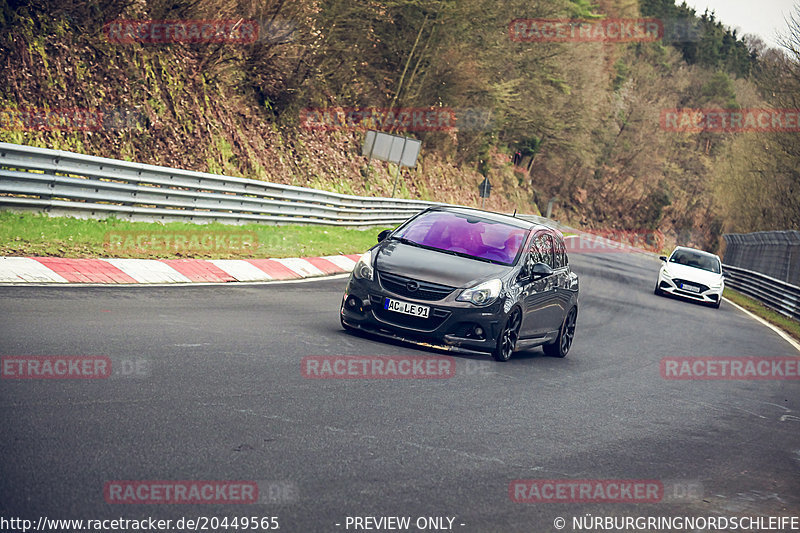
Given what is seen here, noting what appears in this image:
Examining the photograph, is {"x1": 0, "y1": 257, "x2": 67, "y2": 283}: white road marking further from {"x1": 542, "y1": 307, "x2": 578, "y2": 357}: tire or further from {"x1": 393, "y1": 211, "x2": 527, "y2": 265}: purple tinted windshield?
{"x1": 542, "y1": 307, "x2": 578, "y2": 357}: tire

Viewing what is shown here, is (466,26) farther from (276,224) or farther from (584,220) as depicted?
(584,220)

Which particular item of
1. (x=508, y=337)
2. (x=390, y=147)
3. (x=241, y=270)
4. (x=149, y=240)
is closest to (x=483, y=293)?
(x=508, y=337)

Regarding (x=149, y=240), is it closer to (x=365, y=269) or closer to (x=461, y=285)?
(x=365, y=269)

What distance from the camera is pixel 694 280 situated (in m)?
27.0

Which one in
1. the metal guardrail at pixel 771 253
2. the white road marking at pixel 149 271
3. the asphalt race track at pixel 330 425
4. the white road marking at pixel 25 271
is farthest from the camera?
the metal guardrail at pixel 771 253

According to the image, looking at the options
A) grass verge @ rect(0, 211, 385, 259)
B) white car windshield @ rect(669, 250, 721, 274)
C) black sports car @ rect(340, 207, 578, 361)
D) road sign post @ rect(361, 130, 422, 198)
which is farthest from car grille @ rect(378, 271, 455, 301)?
road sign post @ rect(361, 130, 422, 198)

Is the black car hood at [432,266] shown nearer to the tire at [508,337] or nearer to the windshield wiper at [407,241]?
the windshield wiper at [407,241]

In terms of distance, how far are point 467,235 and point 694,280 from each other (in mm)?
17768

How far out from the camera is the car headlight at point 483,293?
969 cm

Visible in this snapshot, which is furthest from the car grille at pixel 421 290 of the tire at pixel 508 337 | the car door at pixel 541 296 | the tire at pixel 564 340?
the tire at pixel 564 340

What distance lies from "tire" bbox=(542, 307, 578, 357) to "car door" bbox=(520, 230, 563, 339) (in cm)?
25

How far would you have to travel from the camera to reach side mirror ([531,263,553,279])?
423 inches

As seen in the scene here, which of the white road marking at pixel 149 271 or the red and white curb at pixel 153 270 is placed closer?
the red and white curb at pixel 153 270

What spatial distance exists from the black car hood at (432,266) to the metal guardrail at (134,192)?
22.3 ft
